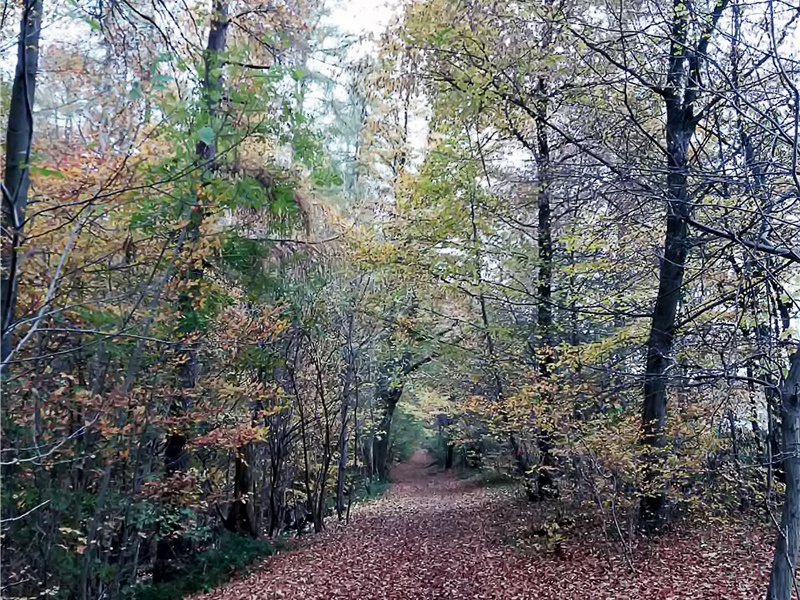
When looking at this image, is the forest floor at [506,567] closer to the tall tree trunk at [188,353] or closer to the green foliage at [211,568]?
the green foliage at [211,568]

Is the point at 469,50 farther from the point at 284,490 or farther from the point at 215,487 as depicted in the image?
the point at 284,490

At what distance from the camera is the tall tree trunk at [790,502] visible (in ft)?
10.5

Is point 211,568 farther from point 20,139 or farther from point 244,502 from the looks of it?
point 20,139

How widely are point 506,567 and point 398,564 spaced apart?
63.9 inches

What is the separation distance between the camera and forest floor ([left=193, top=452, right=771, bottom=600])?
6094mm

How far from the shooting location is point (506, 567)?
7578 millimetres

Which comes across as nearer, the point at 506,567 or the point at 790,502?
the point at 790,502

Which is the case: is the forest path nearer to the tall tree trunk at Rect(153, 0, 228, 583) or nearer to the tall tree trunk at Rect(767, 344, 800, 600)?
the tall tree trunk at Rect(153, 0, 228, 583)

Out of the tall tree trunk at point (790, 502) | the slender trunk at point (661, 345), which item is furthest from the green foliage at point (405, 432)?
the tall tree trunk at point (790, 502)

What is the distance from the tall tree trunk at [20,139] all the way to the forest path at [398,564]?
5.72m

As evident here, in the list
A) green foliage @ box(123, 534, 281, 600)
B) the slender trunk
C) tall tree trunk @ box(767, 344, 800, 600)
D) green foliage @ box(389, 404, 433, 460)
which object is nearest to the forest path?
green foliage @ box(123, 534, 281, 600)

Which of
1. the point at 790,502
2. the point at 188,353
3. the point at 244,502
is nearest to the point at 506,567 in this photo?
the point at 244,502

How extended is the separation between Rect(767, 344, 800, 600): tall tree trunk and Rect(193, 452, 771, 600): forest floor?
2646 millimetres

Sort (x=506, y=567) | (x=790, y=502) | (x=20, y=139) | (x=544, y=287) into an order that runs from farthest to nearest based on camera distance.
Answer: (x=544, y=287) < (x=506, y=567) < (x=790, y=502) < (x=20, y=139)
